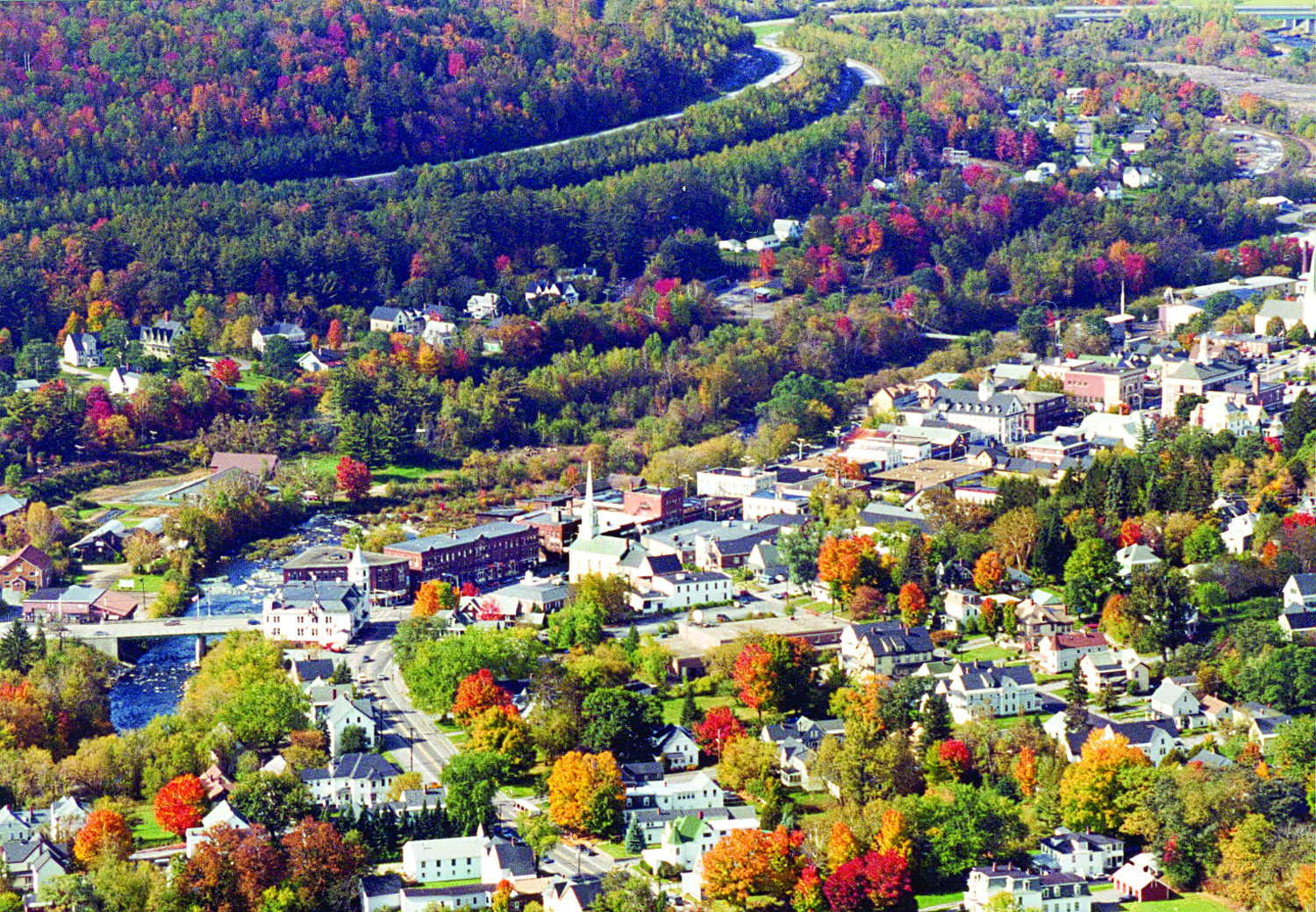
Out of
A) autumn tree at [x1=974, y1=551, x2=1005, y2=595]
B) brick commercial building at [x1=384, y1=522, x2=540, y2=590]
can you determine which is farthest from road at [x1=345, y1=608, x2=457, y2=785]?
autumn tree at [x1=974, y1=551, x2=1005, y2=595]

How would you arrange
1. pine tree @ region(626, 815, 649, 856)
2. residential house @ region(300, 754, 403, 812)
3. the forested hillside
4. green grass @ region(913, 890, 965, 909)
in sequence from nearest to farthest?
green grass @ region(913, 890, 965, 909) → pine tree @ region(626, 815, 649, 856) → residential house @ region(300, 754, 403, 812) → the forested hillside

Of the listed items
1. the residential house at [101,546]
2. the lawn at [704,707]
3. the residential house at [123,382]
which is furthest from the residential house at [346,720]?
the residential house at [123,382]

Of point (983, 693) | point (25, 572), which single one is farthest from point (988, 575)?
point (25, 572)

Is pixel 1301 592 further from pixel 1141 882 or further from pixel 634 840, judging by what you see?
pixel 634 840

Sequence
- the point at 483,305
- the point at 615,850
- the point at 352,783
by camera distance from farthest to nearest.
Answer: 1. the point at 483,305
2. the point at 352,783
3. the point at 615,850

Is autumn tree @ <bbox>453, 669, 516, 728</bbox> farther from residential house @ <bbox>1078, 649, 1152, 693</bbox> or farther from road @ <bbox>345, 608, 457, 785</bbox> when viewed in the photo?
residential house @ <bbox>1078, 649, 1152, 693</bbox>

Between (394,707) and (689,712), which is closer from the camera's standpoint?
(689,712)
